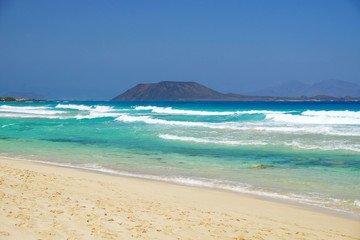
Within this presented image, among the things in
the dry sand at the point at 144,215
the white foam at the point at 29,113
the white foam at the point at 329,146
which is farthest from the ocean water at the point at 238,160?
the white foam at the point at 29,113

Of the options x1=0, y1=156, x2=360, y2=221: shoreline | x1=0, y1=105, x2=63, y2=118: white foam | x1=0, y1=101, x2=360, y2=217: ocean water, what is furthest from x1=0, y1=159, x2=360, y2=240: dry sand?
x1=0, y1=105, x2=63, y2=118: white foam

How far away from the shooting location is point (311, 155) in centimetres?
1200

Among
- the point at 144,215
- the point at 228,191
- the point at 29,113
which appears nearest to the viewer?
the point at 144,215

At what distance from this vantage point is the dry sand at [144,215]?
14.7 feet

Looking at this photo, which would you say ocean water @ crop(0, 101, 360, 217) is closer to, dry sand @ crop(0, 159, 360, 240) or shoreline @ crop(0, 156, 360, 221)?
shoreline @ crop(0, 156, 360, 221)

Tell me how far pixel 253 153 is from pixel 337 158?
2.74m

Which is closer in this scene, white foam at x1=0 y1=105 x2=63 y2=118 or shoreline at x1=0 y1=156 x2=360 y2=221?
shoreline at x1=0 y1=156 x2=360 y2=221

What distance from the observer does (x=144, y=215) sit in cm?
527

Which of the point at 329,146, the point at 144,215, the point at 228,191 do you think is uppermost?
the point at 329,146

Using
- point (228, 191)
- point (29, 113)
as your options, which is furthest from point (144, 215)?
point (29, 113)

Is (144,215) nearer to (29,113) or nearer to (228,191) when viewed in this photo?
(228,191)

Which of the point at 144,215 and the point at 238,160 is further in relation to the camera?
the point at 238,160

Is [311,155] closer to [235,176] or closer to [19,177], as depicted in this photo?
[235,176]

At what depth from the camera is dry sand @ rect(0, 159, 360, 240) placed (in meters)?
4.48
